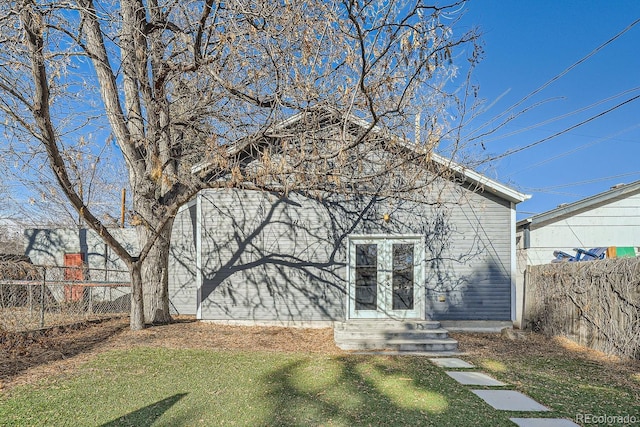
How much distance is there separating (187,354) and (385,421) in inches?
145

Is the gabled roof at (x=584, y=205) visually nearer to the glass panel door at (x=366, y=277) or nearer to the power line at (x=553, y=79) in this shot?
the power line at (x=553, y=79)

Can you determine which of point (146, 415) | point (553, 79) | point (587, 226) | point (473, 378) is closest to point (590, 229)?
point (587, 226)

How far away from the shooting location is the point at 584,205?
989 cm

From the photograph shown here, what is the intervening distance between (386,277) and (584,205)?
5.24 meters

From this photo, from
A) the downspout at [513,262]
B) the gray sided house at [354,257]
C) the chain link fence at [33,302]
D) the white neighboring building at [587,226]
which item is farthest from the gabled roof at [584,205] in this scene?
the chain link fence at [33,302]

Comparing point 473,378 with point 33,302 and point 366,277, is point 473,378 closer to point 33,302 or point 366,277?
point 366,277

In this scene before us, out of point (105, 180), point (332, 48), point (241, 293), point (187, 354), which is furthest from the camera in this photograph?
point (105, 180)

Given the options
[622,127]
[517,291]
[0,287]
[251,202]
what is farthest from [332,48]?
[622,127]

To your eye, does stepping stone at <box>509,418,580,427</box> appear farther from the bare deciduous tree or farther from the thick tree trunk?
the thick tree trunk

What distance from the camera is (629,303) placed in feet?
21.1

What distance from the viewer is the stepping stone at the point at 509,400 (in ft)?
14.4

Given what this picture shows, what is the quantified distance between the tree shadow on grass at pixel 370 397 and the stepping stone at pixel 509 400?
0.16 m

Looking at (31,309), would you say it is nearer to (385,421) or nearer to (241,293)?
(241,293)

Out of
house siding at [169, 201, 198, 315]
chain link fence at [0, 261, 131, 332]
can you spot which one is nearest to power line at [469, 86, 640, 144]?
house siding at [169, 201, 198, 315]
